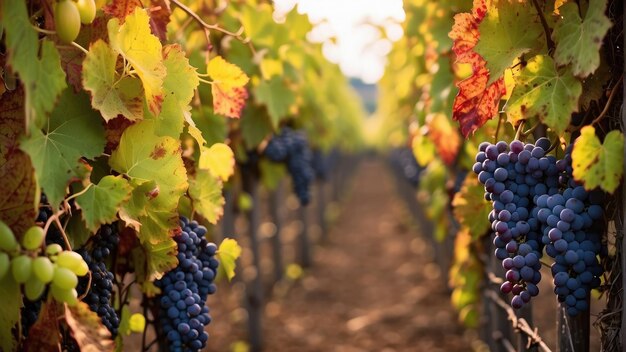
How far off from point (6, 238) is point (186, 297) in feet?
2.52

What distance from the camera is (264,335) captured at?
5.93 metres

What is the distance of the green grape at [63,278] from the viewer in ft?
4.72

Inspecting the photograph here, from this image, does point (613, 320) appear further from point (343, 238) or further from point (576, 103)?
point (343, 238)

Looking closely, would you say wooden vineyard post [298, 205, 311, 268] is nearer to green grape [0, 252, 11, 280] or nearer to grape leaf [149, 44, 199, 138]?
grape leaf [149, 44, 199, 138]

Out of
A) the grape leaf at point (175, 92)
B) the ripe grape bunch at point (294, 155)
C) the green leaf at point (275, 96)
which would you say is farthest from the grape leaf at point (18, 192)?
the ripe grape bunch at point (294, 155)

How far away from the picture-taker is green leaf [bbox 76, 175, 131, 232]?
1.62m

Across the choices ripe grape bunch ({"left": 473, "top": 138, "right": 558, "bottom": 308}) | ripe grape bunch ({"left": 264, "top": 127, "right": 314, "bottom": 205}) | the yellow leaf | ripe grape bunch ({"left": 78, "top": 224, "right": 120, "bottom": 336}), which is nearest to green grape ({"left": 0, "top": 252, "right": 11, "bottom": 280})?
ripe grape bunch ({"left": 78, "top": 224, "right": 120, "bottom": 336})

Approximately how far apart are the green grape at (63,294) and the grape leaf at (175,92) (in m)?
0.59

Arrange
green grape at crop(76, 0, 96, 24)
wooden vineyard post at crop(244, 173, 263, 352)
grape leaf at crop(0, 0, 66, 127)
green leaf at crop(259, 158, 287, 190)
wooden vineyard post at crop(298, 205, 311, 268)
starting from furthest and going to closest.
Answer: wooden vineyard post at crop(298, 205, 311, 268) < wooden vineyard post at crop(244, 173, 263, 352) < green leaf at crop(259, 158, 287, 190) < green grape at crop(76, 0, 96, 24) < grape leaf at crop(0, 0, 66, 127)

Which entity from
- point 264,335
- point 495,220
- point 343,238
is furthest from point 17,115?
point 343,238

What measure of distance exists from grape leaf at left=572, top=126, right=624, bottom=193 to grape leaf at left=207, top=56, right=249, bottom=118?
3.67ft

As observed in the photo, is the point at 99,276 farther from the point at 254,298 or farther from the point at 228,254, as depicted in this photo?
the point at 254,298

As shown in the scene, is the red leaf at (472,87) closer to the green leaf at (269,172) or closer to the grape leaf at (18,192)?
the grape leaf at (18,192)

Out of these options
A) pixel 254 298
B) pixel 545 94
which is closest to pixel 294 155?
pixel 254 298
